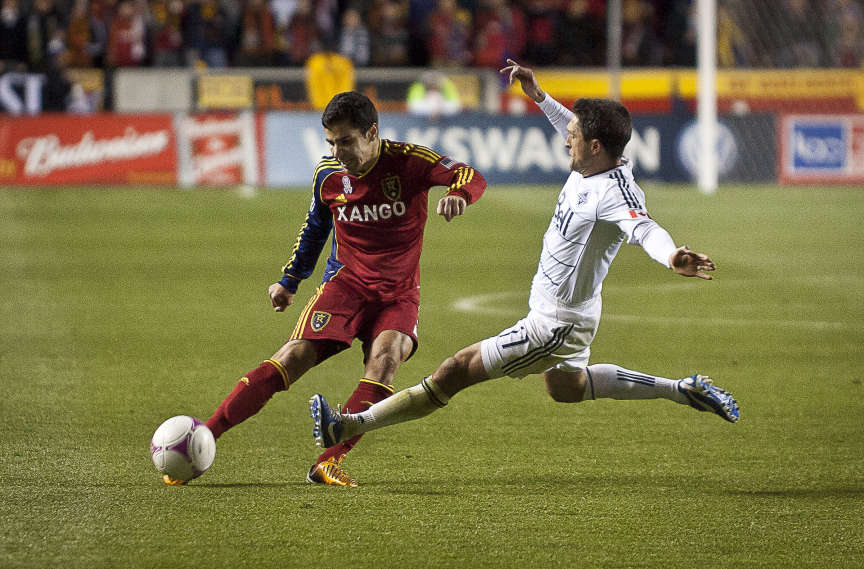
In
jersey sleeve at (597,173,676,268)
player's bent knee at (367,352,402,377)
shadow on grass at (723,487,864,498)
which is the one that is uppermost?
jersey sleeve at (597,173,676,268)

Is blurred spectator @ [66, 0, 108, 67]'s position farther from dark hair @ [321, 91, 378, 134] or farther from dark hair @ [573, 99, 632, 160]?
dark hair @ [573, 99, 632, 160]

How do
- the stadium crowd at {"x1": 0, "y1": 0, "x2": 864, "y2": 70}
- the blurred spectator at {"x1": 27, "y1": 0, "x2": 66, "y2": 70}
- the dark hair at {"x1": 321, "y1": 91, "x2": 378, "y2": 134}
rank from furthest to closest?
the stadium crowd at {"x1": 0, "y1": 0, "x2": 864, "y2": 70} < the blurred spectator at {"x1": 27, "y1": 0, "x2": 66, "y2": 70} < the dark hair at {"x1": 321, "y1": 91, "x2": 378, "y2": 134}

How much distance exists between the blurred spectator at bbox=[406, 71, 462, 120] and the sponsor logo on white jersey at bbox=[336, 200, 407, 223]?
16.7 metres

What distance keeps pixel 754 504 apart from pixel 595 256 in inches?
44.4

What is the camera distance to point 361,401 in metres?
5.47

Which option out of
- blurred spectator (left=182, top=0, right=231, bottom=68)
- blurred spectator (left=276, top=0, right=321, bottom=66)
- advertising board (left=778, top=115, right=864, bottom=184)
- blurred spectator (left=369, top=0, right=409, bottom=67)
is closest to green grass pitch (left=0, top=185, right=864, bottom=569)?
advertising board (left=778, top=115, right=864, bottom=184)

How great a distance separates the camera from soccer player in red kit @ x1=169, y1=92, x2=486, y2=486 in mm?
5410

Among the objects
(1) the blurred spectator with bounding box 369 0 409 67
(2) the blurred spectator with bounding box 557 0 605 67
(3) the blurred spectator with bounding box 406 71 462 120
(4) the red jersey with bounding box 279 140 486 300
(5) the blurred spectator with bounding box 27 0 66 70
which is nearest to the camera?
(4) the red jersey with bounding box 279 140 486 300

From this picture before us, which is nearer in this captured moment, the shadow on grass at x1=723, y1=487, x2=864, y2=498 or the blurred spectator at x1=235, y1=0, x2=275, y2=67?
the shadow on grass at x1=723, y1=487, x2=864, y2=498

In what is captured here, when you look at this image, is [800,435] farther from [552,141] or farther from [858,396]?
[552,141]

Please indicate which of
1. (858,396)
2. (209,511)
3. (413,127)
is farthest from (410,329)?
(413,127)

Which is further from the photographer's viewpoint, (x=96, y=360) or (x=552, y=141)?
(x=552, y=141)

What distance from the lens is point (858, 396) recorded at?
741 cm

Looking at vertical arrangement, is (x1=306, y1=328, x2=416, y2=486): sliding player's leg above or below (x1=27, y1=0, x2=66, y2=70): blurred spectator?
below
